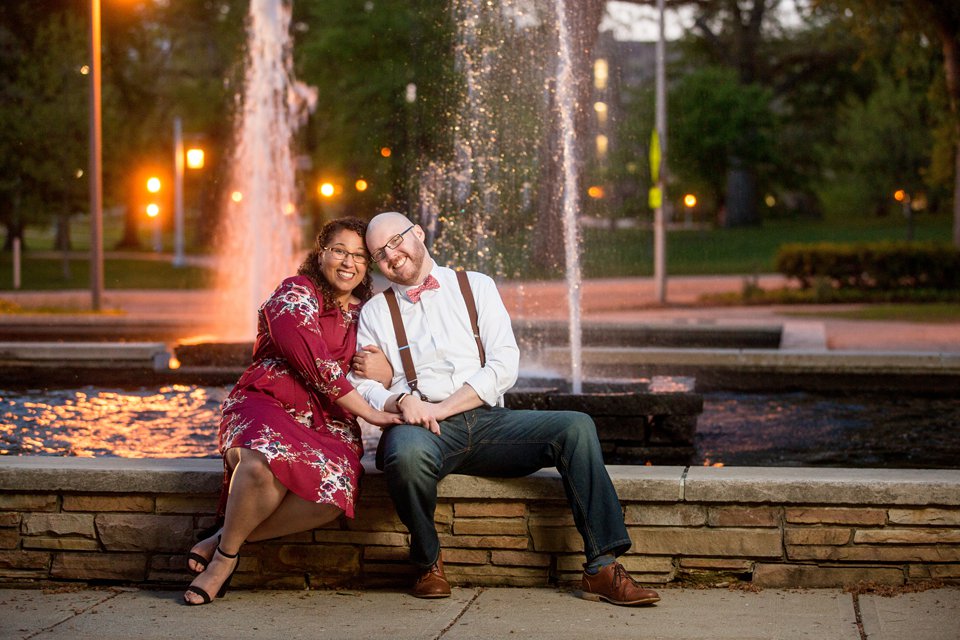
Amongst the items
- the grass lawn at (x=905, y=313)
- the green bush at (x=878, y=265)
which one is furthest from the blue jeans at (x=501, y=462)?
the green bush at (x=878, y=265)

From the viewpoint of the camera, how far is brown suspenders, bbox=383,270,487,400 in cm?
525

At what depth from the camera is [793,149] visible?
61844 millimetres

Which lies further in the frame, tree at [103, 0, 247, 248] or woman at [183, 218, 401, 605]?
tree at [103, 0, 247, 248]

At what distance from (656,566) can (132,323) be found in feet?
45.5

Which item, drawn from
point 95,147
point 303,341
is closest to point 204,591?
point 303,341

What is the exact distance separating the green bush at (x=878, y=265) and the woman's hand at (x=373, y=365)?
21.8 meters

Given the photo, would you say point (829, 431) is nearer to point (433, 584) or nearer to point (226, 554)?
point (433, 584)

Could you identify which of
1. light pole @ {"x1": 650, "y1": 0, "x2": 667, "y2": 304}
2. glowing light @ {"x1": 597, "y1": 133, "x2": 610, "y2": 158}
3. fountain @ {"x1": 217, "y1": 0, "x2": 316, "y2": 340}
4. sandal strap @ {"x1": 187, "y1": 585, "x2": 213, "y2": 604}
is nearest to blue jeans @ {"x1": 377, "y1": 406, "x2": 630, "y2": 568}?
sandal strap @ {"x1": 187, "y1": 585, "x2": 213, "y2": 604}

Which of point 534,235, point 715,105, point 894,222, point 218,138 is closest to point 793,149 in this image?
point 894,222

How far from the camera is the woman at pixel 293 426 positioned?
485 centimetres

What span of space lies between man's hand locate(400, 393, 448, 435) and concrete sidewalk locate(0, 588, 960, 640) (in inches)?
27.0

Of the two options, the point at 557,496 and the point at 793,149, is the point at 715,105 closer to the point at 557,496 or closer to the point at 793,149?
the point at 793,149

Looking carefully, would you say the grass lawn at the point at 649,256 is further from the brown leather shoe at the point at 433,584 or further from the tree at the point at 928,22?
the brown leather shoe at the point at 433,584

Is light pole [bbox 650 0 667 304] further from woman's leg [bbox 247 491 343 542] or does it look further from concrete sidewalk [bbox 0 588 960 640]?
woman's leg [bbox 247 491 343 542]
